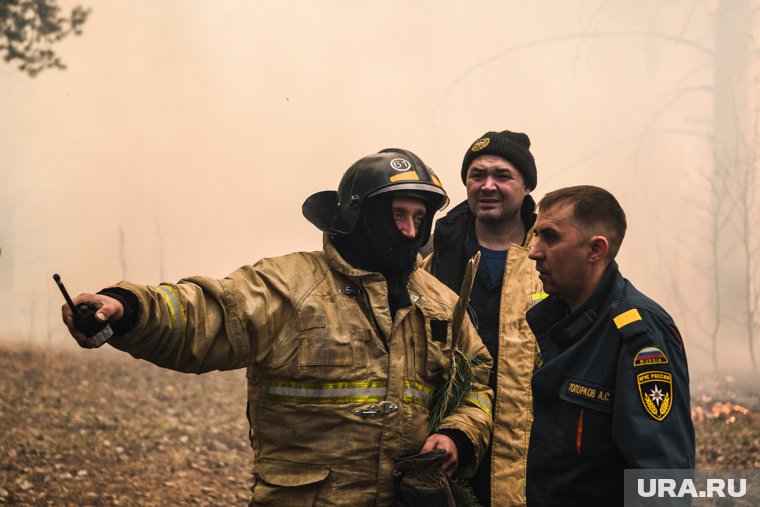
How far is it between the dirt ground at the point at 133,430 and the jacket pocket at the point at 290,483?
4.15 meters

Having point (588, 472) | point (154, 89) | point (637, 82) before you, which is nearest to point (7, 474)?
point (154, 89)

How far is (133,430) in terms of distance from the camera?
6906 mm

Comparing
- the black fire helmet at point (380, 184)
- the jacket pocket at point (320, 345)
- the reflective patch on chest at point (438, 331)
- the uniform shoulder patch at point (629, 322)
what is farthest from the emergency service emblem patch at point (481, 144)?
the uniform shoulder patch at point (629, 322)

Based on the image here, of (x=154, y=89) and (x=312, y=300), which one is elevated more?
(x=154, y=89)

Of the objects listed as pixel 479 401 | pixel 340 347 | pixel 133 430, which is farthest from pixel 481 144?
pixel 133 430

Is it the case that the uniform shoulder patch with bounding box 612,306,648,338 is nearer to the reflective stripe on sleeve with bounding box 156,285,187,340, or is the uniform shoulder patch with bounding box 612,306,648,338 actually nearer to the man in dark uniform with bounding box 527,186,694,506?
the man in dark uniform with bounding box 527,186,694,506

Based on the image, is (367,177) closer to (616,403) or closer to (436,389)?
(436,389)

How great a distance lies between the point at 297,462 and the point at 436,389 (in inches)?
25.2

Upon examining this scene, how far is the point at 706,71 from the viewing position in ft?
27.6

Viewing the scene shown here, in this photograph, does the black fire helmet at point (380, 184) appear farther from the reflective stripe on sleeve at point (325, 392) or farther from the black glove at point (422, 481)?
the black glove at point (422, 481)

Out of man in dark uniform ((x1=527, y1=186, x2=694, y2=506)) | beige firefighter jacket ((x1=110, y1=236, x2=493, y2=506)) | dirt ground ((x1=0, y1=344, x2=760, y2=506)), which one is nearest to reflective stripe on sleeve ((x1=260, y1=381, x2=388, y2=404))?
beige firefighter jacket ((x1=110, y1=236, x2=493, y2=506))

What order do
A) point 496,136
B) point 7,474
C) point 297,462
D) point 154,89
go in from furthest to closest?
point 154,89, point 7,474, point 496,136, point 297,462

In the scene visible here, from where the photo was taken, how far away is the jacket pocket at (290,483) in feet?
8.50

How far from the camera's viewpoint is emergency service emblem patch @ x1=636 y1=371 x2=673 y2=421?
214 cm
